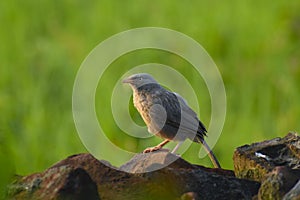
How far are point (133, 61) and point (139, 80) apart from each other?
12.2 feet

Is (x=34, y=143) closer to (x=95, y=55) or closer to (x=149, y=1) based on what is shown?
(x=95, y=55)

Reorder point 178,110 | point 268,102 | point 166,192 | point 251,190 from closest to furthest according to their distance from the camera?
point 166,192
point 251,190
point 178,110
point 268,102

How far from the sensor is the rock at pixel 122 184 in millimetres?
3545

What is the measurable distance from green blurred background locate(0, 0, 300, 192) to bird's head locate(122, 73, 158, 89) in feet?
8.01

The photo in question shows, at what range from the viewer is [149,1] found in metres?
10.1

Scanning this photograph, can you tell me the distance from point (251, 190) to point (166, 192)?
1.41 ft

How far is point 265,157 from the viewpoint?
408cm

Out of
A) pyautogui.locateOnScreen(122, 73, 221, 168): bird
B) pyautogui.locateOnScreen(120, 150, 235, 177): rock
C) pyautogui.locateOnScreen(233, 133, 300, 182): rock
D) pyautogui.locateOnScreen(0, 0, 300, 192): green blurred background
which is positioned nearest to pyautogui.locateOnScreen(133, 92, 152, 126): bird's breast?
pyautogui.locateOnScreen(122, 73, 221, 168): bird

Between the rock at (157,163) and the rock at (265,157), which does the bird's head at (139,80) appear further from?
the rock at (265,157)

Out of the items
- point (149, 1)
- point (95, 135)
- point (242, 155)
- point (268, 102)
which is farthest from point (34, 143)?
point (242, 155)

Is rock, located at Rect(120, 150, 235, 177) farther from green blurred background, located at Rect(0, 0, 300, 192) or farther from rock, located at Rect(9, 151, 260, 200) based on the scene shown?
green blurred background, located at Rect(0, 0, 300, 192)

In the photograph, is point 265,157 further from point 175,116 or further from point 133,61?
point 133,61

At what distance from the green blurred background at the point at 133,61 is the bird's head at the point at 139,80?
2.44 meters

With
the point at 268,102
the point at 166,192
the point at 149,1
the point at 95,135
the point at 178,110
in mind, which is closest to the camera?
the point at 166,192
